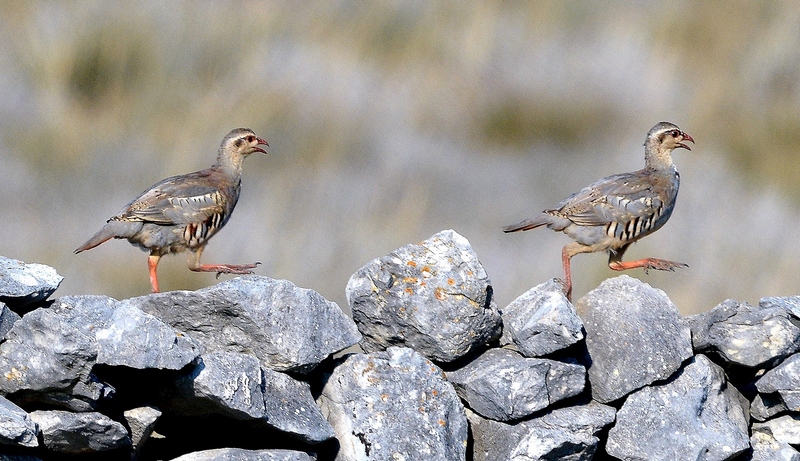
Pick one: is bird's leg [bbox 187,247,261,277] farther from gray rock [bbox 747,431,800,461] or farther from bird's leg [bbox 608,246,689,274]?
gray rock [bbox 747,431,800,461]

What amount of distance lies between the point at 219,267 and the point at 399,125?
5287 mm

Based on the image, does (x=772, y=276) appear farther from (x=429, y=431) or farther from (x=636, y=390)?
(x=429, y=431)

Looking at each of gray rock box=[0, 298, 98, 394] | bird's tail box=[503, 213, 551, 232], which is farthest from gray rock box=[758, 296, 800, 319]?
gray rock box=[0, 298, 98, 394]

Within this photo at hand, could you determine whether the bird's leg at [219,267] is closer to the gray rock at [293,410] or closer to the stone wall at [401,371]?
the stone wall at [401,371]

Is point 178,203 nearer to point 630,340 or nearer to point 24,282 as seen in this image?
point 24,282

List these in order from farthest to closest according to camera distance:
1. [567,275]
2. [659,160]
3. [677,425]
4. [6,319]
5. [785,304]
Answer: [659,160], [567,275], [785,304], [677,425], [6,319]

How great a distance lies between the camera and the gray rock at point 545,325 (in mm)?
5582

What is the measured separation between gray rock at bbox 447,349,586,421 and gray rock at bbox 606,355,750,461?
1.24 ft

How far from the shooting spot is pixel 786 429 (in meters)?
6.09

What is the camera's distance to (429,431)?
5469mm

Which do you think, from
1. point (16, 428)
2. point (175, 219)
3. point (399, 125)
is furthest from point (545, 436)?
point (399, 125)

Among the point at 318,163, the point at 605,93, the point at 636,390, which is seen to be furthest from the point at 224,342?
the point at 605,93

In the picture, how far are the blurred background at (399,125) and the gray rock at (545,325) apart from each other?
4.27 m

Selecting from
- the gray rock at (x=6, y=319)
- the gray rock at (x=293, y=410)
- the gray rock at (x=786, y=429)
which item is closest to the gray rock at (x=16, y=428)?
the gray rock at (x=6, y=319)
